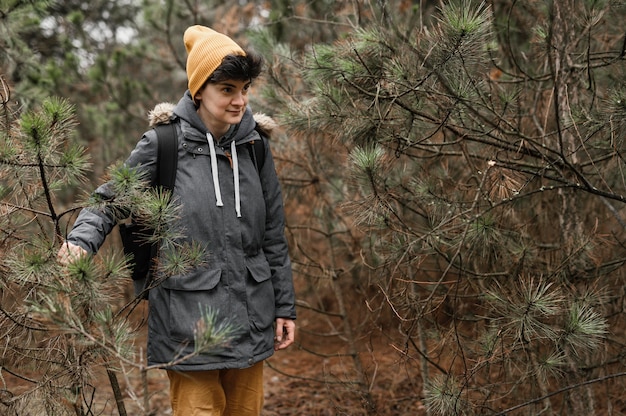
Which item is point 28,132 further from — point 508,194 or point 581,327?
point 581,327

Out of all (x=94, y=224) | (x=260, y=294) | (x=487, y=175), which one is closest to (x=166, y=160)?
(x=94, y=224)

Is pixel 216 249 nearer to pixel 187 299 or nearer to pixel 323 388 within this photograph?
pixel 187 299

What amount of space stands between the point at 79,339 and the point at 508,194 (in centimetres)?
185

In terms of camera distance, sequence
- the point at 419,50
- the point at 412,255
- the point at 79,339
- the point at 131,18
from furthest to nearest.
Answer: the point at 131,18 < the point at 412,255 < the point at 419,50 < the point at 79,339

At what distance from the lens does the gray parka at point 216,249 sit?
2.46m

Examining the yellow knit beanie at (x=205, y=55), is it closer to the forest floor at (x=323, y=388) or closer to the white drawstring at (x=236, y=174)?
the white drawstring at (x=236, y=174)

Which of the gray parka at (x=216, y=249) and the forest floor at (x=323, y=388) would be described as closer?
the gray parka at (x=216, y=249)

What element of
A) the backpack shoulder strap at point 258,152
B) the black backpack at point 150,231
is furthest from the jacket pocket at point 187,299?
the backpack shoulder strap at point 258,152

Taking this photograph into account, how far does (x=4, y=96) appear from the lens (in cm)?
251

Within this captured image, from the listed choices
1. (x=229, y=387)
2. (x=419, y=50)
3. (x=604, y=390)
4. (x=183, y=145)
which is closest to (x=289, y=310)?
(x=229, y=387)

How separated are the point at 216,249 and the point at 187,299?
0.24 m

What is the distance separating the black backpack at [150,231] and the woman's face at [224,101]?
186 millimetres

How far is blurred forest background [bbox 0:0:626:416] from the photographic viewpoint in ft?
7.35

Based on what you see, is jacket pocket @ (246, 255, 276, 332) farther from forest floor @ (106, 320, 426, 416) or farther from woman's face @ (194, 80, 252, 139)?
forest floor @ (106, 320, 426, 416)
